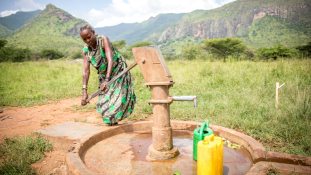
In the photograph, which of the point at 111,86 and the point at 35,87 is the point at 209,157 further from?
the point at 35,87

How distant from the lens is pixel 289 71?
5.52 meters

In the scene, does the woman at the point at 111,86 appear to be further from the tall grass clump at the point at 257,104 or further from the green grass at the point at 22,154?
the tall grass clump at the point at 257,104

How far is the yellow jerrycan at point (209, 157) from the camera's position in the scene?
1291 mm

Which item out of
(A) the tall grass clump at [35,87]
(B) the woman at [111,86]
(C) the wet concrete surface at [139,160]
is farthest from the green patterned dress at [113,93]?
(A) the tall grass clump at [35,87]

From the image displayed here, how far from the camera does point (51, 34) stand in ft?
221

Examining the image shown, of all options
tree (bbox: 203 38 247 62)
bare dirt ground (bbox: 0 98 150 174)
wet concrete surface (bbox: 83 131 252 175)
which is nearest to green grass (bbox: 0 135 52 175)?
bare dirt ground (bbox: 0 98 150 174)

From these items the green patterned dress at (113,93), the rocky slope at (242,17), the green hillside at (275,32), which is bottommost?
the green patterned dress at (113,93)

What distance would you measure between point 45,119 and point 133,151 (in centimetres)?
263

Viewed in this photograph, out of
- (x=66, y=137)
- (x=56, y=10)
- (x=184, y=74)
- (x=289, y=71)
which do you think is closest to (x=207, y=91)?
(x=184, y=74)

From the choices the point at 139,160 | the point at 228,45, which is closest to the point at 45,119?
the point at 139,160

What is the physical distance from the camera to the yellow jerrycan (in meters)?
1.29

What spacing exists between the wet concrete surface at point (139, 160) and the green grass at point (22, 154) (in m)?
0.55

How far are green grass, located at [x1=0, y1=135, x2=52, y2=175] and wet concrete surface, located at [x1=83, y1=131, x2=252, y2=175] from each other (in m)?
0.55

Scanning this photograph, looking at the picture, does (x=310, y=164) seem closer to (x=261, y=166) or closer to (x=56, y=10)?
(x=261, y=166)
